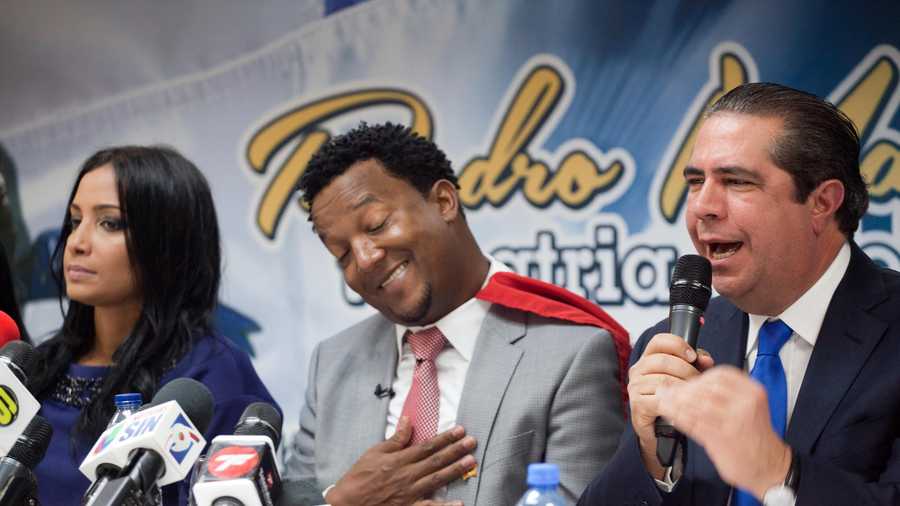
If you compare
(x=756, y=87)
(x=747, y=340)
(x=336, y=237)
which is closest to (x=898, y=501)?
(x=747, y=340)

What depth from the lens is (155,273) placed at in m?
2.85

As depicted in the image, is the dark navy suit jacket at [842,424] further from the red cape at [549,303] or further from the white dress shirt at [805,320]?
the red cape at [549,303]

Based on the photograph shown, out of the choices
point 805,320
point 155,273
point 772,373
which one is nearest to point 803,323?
point 805,320

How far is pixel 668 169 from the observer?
11.6 feet

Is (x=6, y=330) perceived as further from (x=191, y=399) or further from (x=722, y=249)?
Result: (x=722, y=249)

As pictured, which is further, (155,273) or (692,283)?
(155,273)

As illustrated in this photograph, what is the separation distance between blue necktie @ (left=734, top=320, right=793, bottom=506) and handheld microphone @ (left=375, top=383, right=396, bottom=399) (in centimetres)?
94

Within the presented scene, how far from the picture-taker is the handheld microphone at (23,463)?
1.64 meters

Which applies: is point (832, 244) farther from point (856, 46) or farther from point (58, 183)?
point (58, 183)

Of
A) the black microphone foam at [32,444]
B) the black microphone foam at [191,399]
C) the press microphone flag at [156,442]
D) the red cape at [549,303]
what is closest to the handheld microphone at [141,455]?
the press microphone flag at [156,442]

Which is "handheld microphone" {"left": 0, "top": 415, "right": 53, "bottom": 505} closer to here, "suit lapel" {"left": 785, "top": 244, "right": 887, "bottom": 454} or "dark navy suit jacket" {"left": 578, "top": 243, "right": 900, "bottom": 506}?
"dark navy suit jacket" {"left": 578, "top": 243, "right": 900, "bottom": 506}

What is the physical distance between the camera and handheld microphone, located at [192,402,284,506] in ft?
4.68

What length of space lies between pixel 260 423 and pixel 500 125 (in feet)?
7.47

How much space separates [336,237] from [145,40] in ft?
6.80
